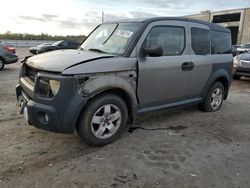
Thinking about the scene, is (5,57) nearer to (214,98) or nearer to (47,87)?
(214,98)

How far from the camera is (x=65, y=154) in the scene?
12.7ft

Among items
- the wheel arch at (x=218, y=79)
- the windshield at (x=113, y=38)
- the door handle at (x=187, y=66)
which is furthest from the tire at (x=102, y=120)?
the wheel arch at (x=218, y=79)

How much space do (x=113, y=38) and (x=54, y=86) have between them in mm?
1521

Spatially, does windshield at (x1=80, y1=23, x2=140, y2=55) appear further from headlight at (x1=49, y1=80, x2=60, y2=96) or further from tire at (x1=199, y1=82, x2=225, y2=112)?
tire at (x1=199, y1=82, x2=225, y2=112)

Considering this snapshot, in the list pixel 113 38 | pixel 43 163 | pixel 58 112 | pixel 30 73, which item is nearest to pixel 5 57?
pixel 30 73

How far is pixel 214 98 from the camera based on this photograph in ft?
20.4

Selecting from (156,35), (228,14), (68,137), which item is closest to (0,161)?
(68,137)

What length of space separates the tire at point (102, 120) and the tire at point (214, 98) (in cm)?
243

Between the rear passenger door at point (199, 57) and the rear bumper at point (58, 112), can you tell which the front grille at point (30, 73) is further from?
the rear passenger door at point (199, 57)

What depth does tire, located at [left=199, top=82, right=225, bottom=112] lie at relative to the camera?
603cm

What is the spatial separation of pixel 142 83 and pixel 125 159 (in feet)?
4.21

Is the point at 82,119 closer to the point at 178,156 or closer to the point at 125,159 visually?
the point at 125,159

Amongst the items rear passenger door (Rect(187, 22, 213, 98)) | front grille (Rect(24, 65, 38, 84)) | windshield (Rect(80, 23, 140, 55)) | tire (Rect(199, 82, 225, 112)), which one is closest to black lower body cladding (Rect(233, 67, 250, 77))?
tire (Rect(199, 82, 225, 112))

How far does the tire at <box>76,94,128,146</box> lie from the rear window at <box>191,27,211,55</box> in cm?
205
